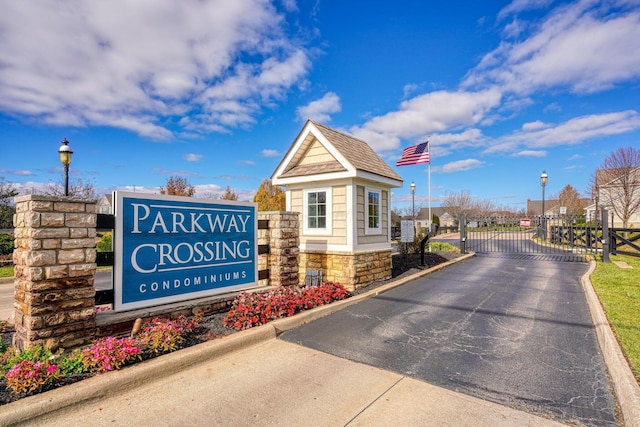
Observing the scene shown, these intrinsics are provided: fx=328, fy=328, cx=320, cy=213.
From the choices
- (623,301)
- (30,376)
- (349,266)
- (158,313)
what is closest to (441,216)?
(623,301)

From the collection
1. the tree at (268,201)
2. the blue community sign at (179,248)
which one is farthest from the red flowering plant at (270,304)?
the tree at (268,201)

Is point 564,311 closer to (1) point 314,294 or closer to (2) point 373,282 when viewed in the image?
(2) point 373,282

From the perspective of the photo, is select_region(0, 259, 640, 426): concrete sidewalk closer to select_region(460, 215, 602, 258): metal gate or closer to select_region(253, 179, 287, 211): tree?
select_region(460, 215, 602, 258): metal gate

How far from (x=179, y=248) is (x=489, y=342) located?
496 centimetres

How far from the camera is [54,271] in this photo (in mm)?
3744

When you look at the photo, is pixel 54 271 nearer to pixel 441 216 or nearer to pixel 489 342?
pixel 489 342

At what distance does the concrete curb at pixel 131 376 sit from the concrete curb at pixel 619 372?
4.15 m

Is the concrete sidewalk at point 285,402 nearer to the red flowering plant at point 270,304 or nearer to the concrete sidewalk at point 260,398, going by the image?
the concrete sidewalk at point 260,398

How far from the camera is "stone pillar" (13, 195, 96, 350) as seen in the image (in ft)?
11.9

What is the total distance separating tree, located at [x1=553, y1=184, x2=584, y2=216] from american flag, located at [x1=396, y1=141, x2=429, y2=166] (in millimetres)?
36220

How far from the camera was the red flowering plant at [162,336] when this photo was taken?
4074mm

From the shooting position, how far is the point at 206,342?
14.6ft

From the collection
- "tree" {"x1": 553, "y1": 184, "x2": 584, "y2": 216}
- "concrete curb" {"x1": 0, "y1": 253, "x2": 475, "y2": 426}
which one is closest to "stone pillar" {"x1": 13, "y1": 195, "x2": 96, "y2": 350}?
"concrete curb" {"x1": 0, "y1": 253, "x2": 475, "y2": 426}

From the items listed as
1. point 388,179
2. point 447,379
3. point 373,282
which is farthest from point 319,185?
point 447,379
